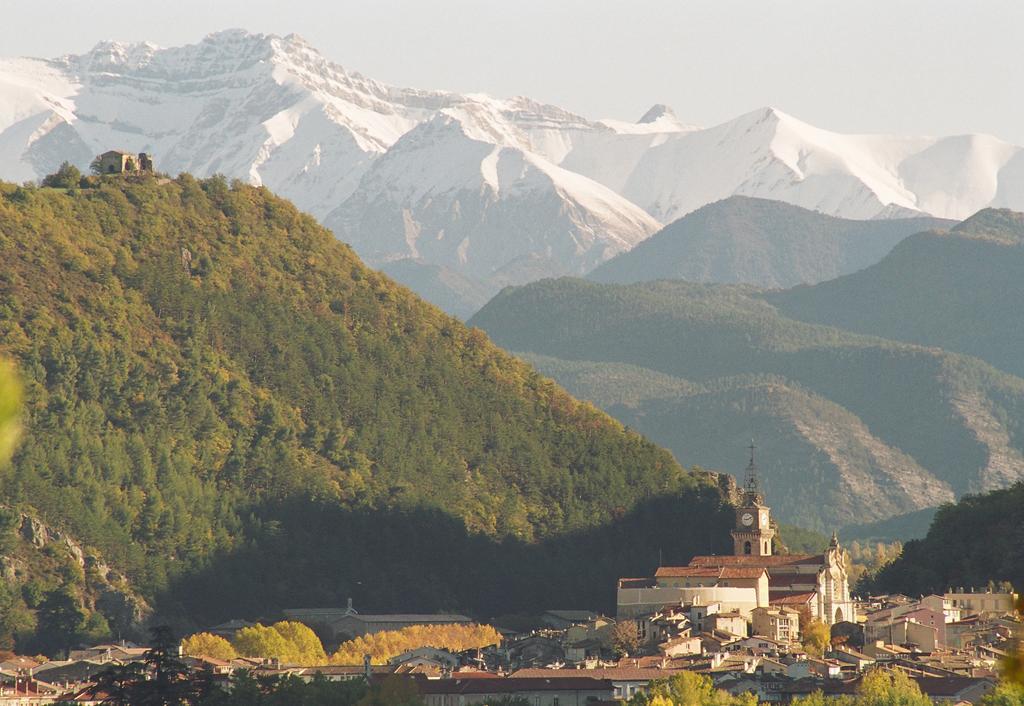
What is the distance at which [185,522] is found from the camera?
196 m

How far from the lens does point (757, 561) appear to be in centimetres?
17488

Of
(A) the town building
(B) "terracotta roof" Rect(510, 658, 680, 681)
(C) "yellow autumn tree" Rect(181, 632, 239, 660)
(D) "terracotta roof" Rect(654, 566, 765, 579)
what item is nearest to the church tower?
(D) "terracotta roof" Rect(654, 566, 765, 579)

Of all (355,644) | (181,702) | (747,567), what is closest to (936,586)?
(747,567)

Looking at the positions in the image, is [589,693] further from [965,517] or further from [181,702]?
[965,517]

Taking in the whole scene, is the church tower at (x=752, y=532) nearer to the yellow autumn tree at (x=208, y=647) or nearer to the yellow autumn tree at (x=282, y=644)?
the yellow autumn tree at (x=282, y=644)

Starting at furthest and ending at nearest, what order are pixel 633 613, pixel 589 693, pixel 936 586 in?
1. pixel 936 586
2. pixel 633 613
3. pixel 589 693

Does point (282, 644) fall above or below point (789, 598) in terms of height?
below

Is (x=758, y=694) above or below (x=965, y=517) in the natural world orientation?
below

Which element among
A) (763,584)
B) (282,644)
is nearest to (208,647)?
(282,644)

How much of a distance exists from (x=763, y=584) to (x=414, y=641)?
23.5m

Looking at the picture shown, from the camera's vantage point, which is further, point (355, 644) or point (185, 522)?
point (185, 522)

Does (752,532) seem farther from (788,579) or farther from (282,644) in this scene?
(282,644)

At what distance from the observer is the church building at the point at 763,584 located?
16425cm

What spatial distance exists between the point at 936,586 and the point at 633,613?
32617 mm
